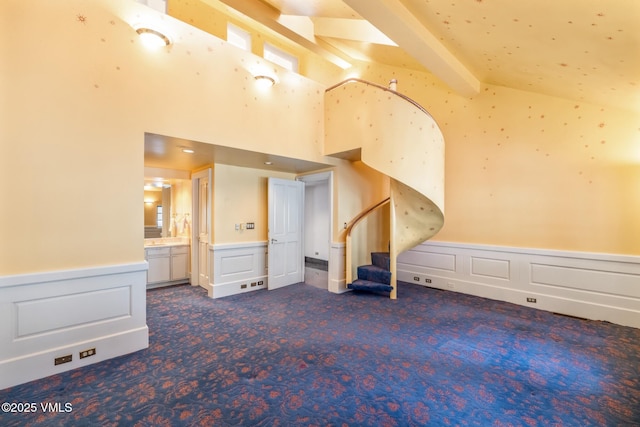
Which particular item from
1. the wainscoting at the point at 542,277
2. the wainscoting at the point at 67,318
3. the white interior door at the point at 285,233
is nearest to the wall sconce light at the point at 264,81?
the white interior door at the point at 285,233

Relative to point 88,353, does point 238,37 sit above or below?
above

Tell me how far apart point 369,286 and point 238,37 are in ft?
19.0

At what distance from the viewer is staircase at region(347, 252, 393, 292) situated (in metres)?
4.72

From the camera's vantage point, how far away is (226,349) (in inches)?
114

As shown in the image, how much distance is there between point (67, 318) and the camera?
8.36ft

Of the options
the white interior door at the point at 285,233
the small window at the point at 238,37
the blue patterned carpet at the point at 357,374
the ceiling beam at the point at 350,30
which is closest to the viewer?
the blue patterned carpet at the point at 357,374

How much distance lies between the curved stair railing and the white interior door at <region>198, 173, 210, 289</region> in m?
2.40

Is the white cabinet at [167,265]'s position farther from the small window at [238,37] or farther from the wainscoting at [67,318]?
the small window at [238,37]

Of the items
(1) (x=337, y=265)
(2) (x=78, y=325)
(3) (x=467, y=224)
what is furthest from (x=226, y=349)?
(3) (x=467, y=224)

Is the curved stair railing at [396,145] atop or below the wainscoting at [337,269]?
atop

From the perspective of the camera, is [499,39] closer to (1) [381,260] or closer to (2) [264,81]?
(2) [264,81]

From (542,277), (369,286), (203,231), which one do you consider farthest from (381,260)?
(203,231)

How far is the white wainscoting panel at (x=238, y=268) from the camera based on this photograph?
465 centimetres

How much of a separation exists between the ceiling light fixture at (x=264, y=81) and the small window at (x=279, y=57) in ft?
8.55
